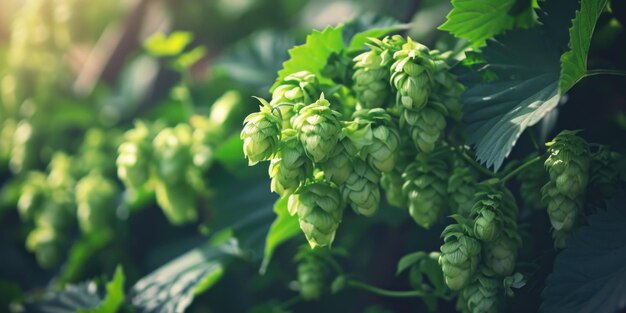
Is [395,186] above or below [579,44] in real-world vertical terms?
below

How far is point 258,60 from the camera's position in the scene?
6.48ft

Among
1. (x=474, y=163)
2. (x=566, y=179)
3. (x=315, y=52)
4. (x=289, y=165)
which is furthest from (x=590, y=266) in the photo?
(x=315, y=52)

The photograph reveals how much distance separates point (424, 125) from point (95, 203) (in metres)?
1.23

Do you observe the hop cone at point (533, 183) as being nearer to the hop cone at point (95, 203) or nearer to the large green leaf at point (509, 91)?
the large green leaf at point (509, 91)

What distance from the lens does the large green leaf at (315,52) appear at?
1233 millimetres

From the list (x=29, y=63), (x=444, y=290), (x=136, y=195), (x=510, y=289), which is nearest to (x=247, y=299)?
(x=136, y=195)

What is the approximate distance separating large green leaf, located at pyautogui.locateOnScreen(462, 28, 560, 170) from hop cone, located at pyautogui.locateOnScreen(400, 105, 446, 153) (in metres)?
0.08

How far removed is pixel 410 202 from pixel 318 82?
0.26 metres

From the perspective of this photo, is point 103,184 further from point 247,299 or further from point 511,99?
point 511,99

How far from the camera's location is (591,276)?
100cm

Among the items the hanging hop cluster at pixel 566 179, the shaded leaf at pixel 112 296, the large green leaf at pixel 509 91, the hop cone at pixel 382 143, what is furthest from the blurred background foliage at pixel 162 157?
the hop cone at pixel 382 143

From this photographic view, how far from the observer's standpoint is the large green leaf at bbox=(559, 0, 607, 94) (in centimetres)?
100

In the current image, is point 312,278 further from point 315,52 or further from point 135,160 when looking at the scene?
point 135,160

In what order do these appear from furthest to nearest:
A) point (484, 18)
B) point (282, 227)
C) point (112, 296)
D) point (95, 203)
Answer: point (95, 203)
point (112, 296)
point (282, 227)
point (484, 18)
